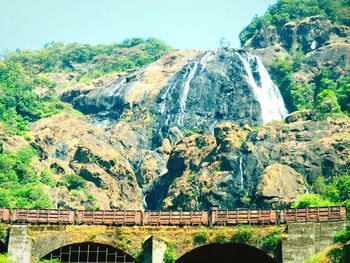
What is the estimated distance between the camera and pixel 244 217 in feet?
218

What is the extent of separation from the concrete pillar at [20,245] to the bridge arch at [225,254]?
14074mm

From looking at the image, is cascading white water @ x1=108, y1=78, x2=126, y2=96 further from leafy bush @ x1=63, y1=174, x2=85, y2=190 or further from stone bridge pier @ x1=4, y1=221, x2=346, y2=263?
stone bridge pier @ x1=4, y1=221, x2=346, y2=263

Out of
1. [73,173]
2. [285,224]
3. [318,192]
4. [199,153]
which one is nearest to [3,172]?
[73,173]

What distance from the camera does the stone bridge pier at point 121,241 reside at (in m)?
65.0

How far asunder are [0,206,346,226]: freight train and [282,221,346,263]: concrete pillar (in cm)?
196

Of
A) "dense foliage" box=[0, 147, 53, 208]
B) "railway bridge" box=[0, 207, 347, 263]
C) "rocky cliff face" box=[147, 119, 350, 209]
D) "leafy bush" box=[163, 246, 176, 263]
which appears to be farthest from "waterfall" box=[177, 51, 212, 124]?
"leafy bush" box=[163, 246, 176, 263]

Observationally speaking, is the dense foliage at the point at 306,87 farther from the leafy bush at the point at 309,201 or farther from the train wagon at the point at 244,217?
the train wagon at the point at 244,217

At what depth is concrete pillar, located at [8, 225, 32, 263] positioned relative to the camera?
64.9 metres

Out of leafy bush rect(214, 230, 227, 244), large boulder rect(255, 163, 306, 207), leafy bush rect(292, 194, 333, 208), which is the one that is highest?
large boulder rect(255, 163, 306, 207)

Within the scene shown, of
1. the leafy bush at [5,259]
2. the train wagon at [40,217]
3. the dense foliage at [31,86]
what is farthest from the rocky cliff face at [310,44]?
the leafy bush at [5,259]

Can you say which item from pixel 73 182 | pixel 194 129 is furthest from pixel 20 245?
pixel 194 129

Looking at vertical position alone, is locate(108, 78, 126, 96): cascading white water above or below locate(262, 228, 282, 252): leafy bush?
above

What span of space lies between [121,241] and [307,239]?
684 inches

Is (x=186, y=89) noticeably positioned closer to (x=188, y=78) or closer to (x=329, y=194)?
(x=188, y=78)
